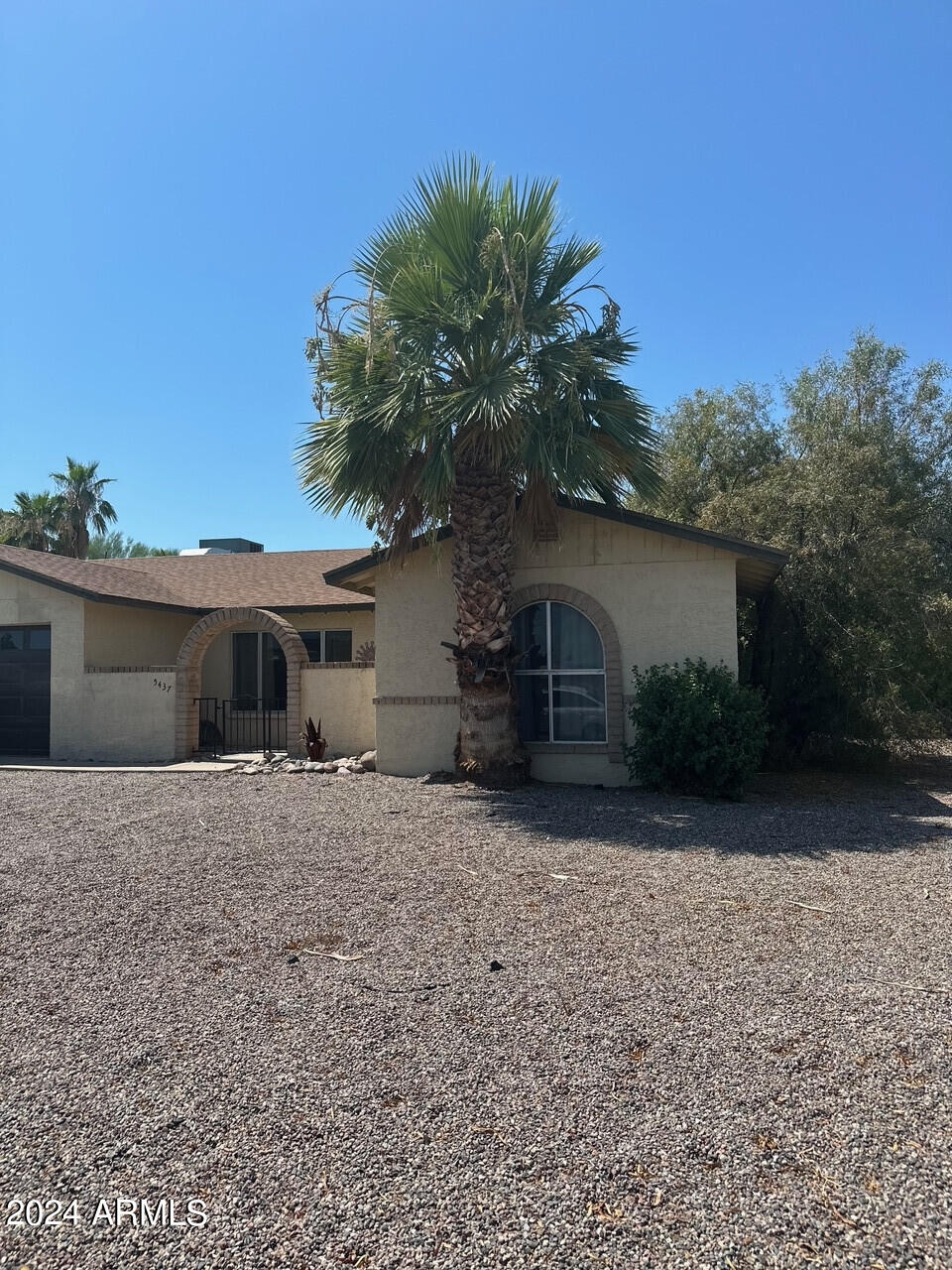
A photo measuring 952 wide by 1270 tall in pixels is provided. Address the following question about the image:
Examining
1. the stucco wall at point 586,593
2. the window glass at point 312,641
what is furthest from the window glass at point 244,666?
the stucco wall at point 586,593

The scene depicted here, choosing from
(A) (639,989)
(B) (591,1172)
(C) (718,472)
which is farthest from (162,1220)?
(C) (718,472)

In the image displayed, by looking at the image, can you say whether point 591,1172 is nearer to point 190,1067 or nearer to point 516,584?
point 190,1067

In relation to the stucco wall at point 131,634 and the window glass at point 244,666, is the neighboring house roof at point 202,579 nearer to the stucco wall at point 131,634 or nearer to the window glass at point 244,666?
the stucco wall at point 131,634

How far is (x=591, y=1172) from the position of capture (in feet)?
9.60

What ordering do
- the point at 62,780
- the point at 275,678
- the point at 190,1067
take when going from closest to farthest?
1. the point at 190,1067
2. the point at 62,780
3. the point at 275,678

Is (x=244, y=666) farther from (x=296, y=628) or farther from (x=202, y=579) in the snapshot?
(x=202, y=579)

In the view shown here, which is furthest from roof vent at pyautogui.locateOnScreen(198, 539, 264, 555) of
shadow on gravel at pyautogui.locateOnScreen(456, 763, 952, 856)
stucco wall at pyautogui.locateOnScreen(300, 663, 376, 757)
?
shadow on gravel at pyautogui.locateOnScreen(456, 763, 952, 856)

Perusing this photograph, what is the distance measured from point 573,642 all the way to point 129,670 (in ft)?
28.1

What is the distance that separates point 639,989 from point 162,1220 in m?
2.59

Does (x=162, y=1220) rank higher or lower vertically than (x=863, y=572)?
lower

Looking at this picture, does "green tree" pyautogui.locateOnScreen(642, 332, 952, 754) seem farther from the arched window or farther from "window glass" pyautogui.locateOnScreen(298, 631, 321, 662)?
"window glass" pyautogui.locateOnScreen(298, 631, 321, 662)

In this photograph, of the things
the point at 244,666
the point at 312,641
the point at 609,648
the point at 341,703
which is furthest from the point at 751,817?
the point at 244,666

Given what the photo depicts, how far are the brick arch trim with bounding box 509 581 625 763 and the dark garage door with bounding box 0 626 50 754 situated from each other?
32.2 feet

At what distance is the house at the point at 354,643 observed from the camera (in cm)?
1211
